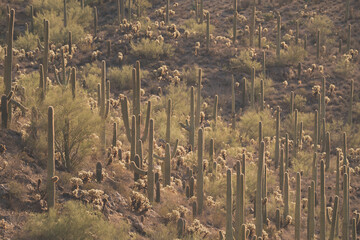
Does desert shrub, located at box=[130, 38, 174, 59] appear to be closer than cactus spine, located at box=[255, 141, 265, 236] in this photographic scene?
No

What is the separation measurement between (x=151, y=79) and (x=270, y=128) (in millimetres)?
6455

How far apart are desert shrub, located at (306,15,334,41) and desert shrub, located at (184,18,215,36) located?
5855 mm

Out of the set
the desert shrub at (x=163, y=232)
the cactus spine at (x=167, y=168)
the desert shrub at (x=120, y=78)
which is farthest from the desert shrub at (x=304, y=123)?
the desert shrub at (x=163, y=232)

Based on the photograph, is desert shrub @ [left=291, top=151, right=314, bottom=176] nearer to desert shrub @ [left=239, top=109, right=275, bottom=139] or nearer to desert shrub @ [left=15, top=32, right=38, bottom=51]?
desert shrub @ [left=239, top=109, right=275, bottom=139]

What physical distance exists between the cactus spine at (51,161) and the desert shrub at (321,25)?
2512 cm

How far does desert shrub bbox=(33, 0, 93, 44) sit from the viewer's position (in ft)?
99.0

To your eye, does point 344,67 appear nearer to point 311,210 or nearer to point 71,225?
point 311,210

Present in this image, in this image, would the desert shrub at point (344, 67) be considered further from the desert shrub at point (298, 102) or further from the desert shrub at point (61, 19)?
the desert shrub at point (61, 19)

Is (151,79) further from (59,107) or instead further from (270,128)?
(59,107)

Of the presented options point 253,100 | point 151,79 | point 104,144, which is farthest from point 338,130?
point 104,144

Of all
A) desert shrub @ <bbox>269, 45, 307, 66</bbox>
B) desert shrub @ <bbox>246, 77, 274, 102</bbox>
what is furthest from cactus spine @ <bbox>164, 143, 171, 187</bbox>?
desert shrub @ <bbox>269, 45, 307, 66</bbox>

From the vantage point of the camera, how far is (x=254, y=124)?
25016mm

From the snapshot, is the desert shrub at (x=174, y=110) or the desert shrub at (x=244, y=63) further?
the desert shrub at (x=244, y=63)

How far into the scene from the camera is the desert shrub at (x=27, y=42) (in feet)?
93.5
